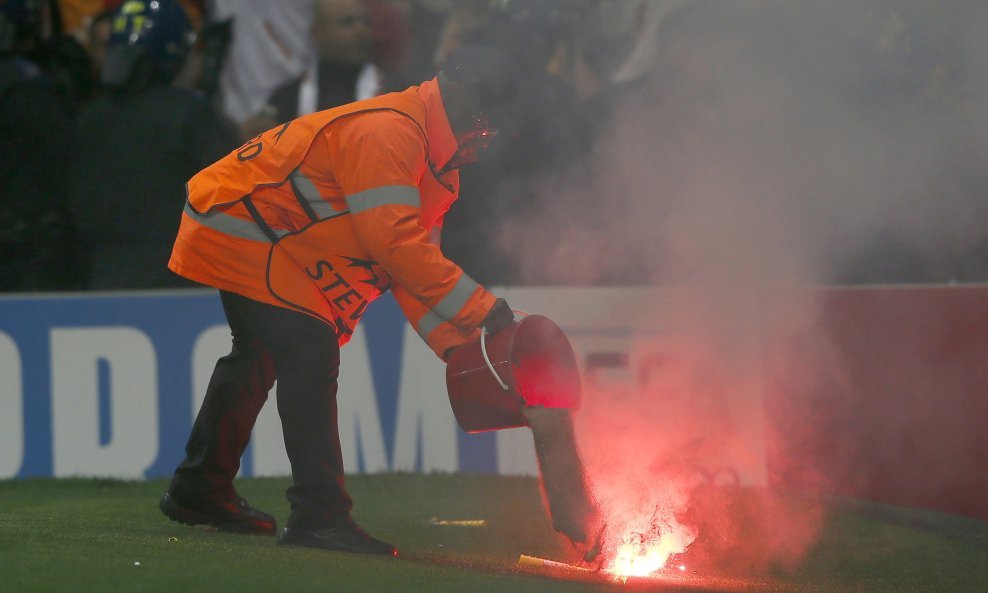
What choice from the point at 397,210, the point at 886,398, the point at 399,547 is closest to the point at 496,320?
the point at 397,210

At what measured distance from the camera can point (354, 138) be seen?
4125 mm

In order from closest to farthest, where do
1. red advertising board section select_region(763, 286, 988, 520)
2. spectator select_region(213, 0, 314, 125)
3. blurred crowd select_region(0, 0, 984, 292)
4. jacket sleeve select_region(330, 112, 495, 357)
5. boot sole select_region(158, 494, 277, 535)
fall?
jacket sleeve select_region(330, 112, 495, 357), boot sole select_region(158, 494, 277, 535), red advertising board section select_region(763, 286, 988, 520), blurred crowd select_region(0, 0, 984, 292), spectator select_region(213, 0, 314, 125)

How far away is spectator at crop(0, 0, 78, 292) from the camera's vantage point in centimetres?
686

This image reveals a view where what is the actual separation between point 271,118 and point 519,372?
3.58 m

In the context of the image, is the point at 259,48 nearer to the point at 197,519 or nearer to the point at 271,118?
the point at 271,118

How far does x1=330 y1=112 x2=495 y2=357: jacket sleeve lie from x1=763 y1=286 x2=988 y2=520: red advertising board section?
97.7 inches

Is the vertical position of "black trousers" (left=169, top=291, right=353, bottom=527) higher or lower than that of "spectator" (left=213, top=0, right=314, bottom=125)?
lower

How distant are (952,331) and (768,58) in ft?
4.55

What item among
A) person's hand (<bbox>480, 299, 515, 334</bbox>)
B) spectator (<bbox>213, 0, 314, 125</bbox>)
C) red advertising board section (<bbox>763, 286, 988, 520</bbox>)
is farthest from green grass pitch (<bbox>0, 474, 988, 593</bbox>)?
spectator (<bbox>213, 0, 314, 125</bbox>)

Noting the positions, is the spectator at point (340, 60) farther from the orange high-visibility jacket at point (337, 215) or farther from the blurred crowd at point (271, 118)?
the orange high-visibility jacket at point (337, 215)

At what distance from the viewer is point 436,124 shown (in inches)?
167

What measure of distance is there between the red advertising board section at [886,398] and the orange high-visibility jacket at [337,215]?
2370 mm

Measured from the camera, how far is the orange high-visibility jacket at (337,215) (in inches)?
160

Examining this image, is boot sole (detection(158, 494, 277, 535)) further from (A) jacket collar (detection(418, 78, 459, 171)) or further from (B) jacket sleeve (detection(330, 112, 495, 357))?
(A) jacket collar (detection(418, 78, 459, 171))
